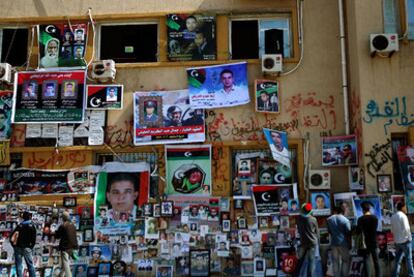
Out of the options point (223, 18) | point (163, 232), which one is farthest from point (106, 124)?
point (223, 18)

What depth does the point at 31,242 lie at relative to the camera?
441 inches

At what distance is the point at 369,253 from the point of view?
10.6 meters

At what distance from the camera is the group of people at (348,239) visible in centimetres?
1043

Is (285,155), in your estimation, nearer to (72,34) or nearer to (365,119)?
(365,119)

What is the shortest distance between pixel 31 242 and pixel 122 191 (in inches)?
90.4

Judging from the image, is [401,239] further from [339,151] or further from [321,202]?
[339,151]

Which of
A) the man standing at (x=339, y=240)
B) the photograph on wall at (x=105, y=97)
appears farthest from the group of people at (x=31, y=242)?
the man standing at (x=339, y=240)

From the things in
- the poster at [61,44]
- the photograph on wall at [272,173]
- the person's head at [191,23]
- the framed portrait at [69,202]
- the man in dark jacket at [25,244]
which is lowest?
the man in dark jacket at [25,244]

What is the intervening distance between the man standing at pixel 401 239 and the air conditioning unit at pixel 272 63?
413 cm

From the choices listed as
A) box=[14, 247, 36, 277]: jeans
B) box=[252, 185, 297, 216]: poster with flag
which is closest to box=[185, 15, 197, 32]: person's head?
box=[252, 185, 297, 216]: poster with flag

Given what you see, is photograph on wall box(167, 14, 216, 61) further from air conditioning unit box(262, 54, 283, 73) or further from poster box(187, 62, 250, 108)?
air conditioning unit box(262, 54, 283, 73)

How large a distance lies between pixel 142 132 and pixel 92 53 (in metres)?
2.40

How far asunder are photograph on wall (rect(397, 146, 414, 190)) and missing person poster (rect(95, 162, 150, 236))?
561cm

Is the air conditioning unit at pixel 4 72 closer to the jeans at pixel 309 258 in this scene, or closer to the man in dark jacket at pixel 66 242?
the man in dark jacket at pixel 66 242
